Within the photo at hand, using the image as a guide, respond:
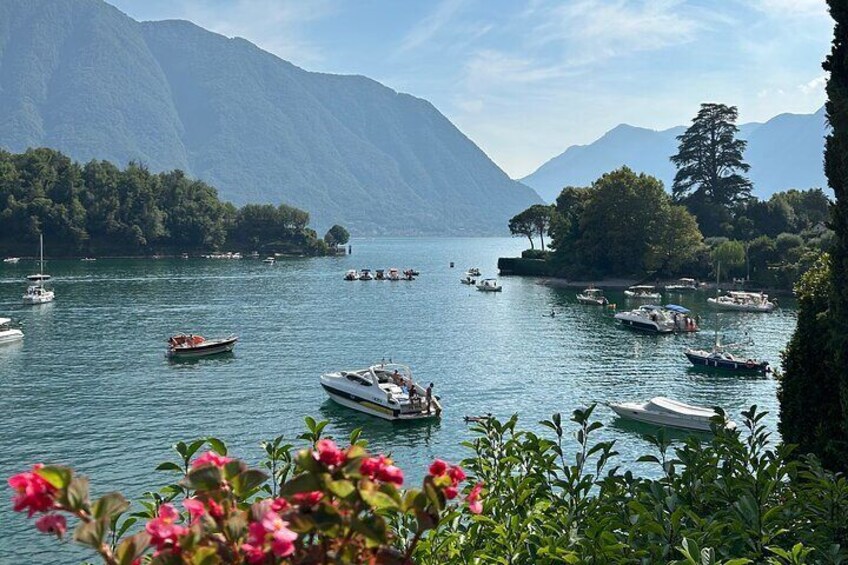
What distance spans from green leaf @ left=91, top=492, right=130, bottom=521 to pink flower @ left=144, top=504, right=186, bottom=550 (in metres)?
0.17

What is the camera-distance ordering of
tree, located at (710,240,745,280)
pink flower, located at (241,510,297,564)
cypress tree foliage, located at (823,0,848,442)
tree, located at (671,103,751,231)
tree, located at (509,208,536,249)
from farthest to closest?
tree, located at (509,208,536,249) < tree, located at (671,103,751,231) < tree, located at (710,240,745,280) < cypress tree foliage, located at (823,0,848,442) < pink flower, located at (241,510,297,564)

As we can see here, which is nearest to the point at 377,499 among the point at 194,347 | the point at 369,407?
the point at 369,407

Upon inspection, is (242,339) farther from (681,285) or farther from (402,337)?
(681,285)

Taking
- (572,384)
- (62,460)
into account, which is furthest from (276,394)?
(572,384)

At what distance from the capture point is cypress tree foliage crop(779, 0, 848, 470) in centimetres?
1550

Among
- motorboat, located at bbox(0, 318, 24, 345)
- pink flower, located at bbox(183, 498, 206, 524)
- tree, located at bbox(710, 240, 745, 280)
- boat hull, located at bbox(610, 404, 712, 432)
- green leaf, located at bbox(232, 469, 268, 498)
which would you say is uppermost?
tree, located at bbox(710, 240, 745, 280)

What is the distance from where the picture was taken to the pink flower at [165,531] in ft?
10.7

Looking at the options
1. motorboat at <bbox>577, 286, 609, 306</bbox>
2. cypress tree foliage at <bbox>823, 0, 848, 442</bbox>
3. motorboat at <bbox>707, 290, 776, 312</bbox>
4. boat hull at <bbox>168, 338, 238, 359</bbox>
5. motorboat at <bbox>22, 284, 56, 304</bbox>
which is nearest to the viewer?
cypress tree foliage at <bbox>823, 0, 848, 442</bbox>

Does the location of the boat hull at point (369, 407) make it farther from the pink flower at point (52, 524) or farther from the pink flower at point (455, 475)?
the pink flower at point (52, 524)

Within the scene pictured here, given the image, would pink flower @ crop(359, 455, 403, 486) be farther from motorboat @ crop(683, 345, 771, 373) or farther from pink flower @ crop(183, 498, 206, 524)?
motorboat @ crop(683, 345, 771, 373)

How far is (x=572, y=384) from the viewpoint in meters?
49.4

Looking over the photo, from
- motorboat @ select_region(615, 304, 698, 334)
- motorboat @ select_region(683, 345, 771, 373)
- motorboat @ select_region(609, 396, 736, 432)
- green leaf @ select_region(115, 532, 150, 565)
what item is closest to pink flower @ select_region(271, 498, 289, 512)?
green leaf @ select_region(115, 532, 150, 565)

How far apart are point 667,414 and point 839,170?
83.1 ft

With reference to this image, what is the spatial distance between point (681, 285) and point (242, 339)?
75351mm
